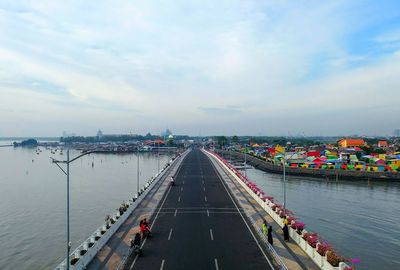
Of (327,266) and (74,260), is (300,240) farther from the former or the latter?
(74,260)

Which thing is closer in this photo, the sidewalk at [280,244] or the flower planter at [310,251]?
the sidewalk at [280,244]

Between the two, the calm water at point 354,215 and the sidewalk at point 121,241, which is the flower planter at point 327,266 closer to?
the calm water at point 354,215

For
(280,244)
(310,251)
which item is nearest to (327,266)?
(310,251)

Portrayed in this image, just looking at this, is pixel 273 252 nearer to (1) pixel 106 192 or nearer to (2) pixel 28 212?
(2) pixel 28 212

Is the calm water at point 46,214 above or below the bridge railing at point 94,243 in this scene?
→ below

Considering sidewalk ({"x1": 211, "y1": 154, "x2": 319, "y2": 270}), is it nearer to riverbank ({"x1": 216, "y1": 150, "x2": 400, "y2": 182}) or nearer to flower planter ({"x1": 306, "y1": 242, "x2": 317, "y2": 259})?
flower planter ({"x1": 306, "y1": 242, "x2": 317, "y2": 259})

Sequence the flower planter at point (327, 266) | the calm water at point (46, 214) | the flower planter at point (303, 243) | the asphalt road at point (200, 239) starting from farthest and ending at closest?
the calm water at point (46, 214)
the flower planter at point (303, 243)
the asphalt road at point (200, 239)
the flower planter at point (327, 266)

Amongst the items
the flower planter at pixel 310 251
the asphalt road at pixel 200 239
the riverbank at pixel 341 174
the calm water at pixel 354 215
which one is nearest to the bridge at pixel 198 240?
the asphalt road at pixel 200 239

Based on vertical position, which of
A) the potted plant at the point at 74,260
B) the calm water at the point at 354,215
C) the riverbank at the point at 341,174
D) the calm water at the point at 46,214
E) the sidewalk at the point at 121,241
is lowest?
the calm water at the point at 46,214
